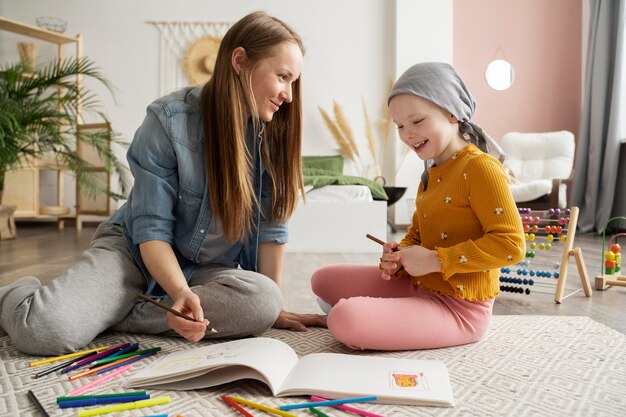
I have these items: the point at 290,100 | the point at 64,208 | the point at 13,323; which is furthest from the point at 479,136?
the point at 64,208

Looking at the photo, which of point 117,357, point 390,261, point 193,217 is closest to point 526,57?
point 390,261

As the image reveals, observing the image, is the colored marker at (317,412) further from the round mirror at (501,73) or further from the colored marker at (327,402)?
the round mirror at (501,73)

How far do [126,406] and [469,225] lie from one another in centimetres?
77

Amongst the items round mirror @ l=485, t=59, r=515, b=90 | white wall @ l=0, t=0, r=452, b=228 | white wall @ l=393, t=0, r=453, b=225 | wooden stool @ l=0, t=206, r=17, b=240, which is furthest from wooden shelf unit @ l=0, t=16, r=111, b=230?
round mirror @ l=485, t=59, r=515, b=90

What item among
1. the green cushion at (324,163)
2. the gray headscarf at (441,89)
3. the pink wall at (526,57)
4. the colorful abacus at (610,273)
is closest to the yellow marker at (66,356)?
the gray headscarf at (441,89)

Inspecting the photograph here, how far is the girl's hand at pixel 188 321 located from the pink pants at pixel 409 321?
0.95ft

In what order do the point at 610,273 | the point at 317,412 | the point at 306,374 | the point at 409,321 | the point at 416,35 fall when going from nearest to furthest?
1. the point at 317,412
2. the point at 306,374
3. the point at 409,321
4. the point at 610,273
5. the point at 416,35

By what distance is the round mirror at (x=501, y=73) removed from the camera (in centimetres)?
523

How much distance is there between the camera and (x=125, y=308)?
1.24 metres

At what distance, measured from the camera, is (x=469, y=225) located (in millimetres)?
1182

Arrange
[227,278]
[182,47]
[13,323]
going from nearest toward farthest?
[13,323] → [227,278] → [182,47]

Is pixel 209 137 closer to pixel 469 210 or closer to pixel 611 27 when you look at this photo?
pixel 469 210

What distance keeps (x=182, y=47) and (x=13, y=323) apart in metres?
4.62

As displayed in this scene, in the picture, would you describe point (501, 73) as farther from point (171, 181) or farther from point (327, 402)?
point (327, 402)
